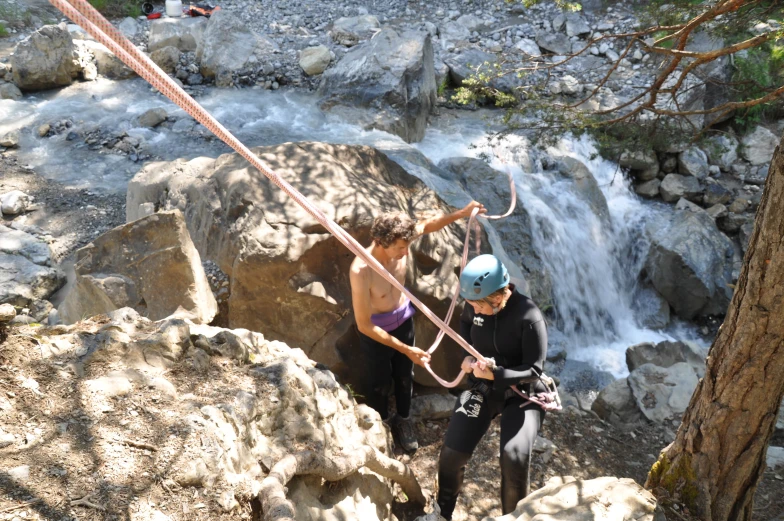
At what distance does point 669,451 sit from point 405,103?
7.32 meters

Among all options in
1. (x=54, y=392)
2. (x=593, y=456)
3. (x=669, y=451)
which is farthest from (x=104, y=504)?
(x=593, y=456)

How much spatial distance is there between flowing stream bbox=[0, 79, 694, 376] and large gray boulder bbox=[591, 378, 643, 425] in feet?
4.16

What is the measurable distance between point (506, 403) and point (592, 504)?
75 centimetres

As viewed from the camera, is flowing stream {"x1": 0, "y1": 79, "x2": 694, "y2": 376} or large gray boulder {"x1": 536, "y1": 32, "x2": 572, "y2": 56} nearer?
flowing stream {"x1": 0, "y1": 79, "x2": 694, "y2": 376}

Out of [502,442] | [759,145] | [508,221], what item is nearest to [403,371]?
[502,442]

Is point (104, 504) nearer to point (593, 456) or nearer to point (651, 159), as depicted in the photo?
point (593, 456)

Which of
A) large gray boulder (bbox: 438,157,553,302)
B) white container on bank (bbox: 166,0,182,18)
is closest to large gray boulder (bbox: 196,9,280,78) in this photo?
white container on bank (bbox: 166,0,182,18)

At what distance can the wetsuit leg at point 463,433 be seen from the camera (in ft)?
10.6

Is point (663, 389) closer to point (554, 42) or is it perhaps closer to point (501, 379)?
point (501, 379)

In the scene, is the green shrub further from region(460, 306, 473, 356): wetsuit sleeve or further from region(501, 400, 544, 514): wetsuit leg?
region(501, 400, 544, 514): wetsuit leg

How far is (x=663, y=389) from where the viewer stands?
516cm

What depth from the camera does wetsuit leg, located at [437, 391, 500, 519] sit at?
3.24 meters

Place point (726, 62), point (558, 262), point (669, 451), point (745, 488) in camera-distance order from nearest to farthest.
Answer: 1. point (745, 488)
2. point (669, 451)
3. point (558, 262)
4. point (726, 62)

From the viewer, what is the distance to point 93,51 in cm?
1006
